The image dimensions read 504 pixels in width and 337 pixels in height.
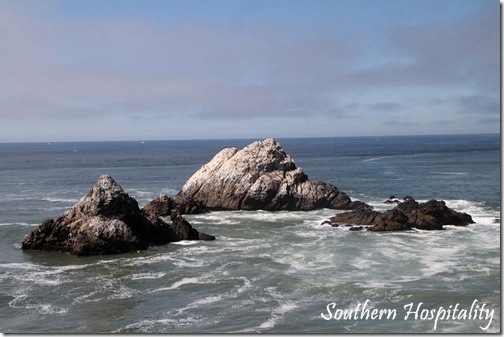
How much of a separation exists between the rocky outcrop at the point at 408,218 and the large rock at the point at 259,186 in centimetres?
858

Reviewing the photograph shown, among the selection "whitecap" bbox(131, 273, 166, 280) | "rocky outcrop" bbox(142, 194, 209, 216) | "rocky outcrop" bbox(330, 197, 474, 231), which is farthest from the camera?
"rocky outcrop" bbox(142, 194, 209, 216)

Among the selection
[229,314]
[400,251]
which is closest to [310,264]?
[400,251]

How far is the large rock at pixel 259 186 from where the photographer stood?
205 feet

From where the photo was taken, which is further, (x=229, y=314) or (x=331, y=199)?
(x=331, y=199)

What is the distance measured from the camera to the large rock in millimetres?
62406

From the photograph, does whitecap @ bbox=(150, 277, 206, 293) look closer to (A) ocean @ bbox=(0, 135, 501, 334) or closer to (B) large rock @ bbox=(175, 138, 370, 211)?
(A) ocean @ bbox=(0, 135, 501, 334)

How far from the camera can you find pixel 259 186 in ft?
205

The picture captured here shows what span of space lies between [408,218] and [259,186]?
1793 centimetres

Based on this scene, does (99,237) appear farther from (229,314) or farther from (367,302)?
(367,302)

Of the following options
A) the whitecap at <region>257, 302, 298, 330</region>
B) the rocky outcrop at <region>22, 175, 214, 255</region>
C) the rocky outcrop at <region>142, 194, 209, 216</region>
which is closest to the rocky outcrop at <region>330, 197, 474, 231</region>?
the rocky outcrop at <region>142, 194, 209, 216</region>

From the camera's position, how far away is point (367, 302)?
28.8m

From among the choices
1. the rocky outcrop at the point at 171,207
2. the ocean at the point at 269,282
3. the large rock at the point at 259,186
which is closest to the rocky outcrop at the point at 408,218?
the ocean at the point at 269,282

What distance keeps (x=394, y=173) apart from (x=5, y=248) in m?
77.7

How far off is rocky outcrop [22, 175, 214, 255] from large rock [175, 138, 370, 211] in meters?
16.9
